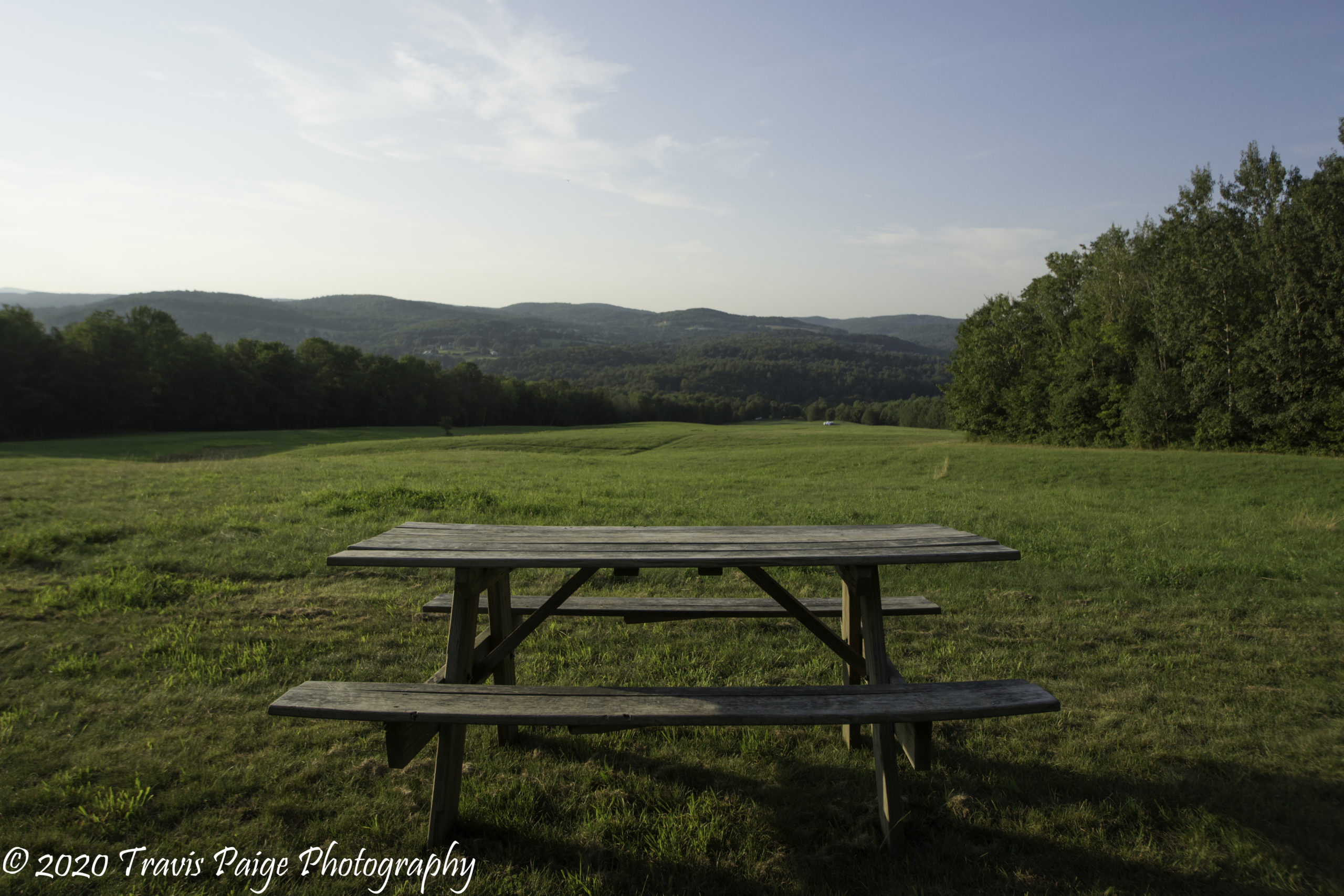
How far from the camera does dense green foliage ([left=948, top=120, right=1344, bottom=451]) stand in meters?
29.3

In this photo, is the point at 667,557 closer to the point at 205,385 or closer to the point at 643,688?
the point at 643,688

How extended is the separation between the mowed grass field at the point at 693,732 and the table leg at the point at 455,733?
12 cm

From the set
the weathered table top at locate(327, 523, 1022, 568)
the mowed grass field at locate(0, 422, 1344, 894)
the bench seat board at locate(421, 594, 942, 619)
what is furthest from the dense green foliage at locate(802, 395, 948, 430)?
the weathered table top at locate(327, 523, 1022, 568)

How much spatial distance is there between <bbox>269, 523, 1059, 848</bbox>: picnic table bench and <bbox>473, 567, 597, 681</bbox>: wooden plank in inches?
0.4

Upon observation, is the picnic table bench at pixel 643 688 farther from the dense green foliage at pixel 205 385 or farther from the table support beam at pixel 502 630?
the dense green foliage at pixel 205 385

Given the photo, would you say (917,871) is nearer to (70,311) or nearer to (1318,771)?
(1318,771)

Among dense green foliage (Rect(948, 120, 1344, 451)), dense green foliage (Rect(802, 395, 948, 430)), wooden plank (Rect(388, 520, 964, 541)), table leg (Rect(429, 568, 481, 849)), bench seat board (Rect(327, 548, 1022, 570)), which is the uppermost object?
dense green foliage (Rect(948, 120, 1344, 451))

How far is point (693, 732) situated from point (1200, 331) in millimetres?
41312

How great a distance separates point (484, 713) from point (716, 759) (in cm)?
158

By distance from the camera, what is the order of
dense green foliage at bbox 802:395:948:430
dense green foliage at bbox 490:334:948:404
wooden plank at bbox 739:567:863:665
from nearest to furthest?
wooden plank at bbox 739:567:863:665 → dense green foliage at bbox 802:395:948:430 → dense green foliage at bbox 490:334:948:404

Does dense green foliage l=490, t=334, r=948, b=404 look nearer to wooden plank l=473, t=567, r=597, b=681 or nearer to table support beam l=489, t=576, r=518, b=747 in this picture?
table support beam l=489, t=576, r=518, b=747

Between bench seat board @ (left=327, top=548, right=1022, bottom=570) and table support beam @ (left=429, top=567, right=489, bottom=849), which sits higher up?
bench seat board @ (left=327, top=548, right=1022, bottom=570)

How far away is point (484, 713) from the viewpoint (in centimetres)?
290

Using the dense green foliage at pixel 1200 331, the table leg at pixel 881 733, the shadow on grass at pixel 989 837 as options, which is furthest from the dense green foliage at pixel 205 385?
the table leg at pixel 881 733
